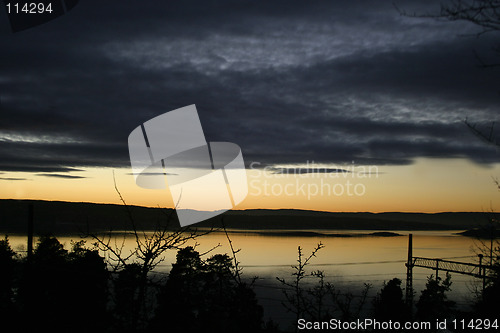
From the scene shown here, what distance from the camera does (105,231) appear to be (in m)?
5.55

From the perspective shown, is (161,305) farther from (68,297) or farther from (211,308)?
(68,297)

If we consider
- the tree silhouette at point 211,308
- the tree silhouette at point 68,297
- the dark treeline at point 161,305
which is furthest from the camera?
the tree silhouette at point 68,297

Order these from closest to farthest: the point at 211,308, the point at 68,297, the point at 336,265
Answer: the point at 211,308
the point at 68,297
the point at 336,265

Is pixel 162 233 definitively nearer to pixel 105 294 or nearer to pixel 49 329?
pixel 105 294

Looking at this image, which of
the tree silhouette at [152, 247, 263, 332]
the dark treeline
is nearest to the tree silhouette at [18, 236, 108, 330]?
the dark treeline

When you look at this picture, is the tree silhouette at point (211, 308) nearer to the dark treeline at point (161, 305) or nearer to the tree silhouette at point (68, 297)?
the dark treeline at point (161, 305)

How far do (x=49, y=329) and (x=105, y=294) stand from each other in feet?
2.48

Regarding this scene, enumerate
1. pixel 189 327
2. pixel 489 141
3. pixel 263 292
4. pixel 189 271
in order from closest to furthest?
1. pixel 489 141
2. pixel 189 327
3. pixel 189 271
4. pixel 263 292

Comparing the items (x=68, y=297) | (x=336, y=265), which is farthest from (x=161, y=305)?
(x=336, y=265)

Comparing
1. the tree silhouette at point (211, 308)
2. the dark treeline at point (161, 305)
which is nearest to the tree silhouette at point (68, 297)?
the dark treeline at point (161, 305)

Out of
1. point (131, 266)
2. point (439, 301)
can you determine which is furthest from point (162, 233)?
point (439, 301)

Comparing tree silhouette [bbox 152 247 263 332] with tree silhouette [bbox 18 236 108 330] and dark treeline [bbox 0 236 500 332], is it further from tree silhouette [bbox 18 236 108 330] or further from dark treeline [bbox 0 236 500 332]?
tree silhouette [bbox 18 236 108 330]

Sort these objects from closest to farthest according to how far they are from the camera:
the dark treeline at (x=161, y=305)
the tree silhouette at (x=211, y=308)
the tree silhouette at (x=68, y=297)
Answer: the tree silhouette at (x=211, y=308) < the dark treeline at (x=161, y=305) < the tree silhouette at (x=68, y=297)

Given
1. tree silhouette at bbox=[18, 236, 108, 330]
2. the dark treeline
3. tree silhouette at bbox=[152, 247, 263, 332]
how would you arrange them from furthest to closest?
tree silhouette at bbox=[18, 236, 108, 330] → the dark treeline → tree silhouette at bbox=[152, 247, 263, 332]
